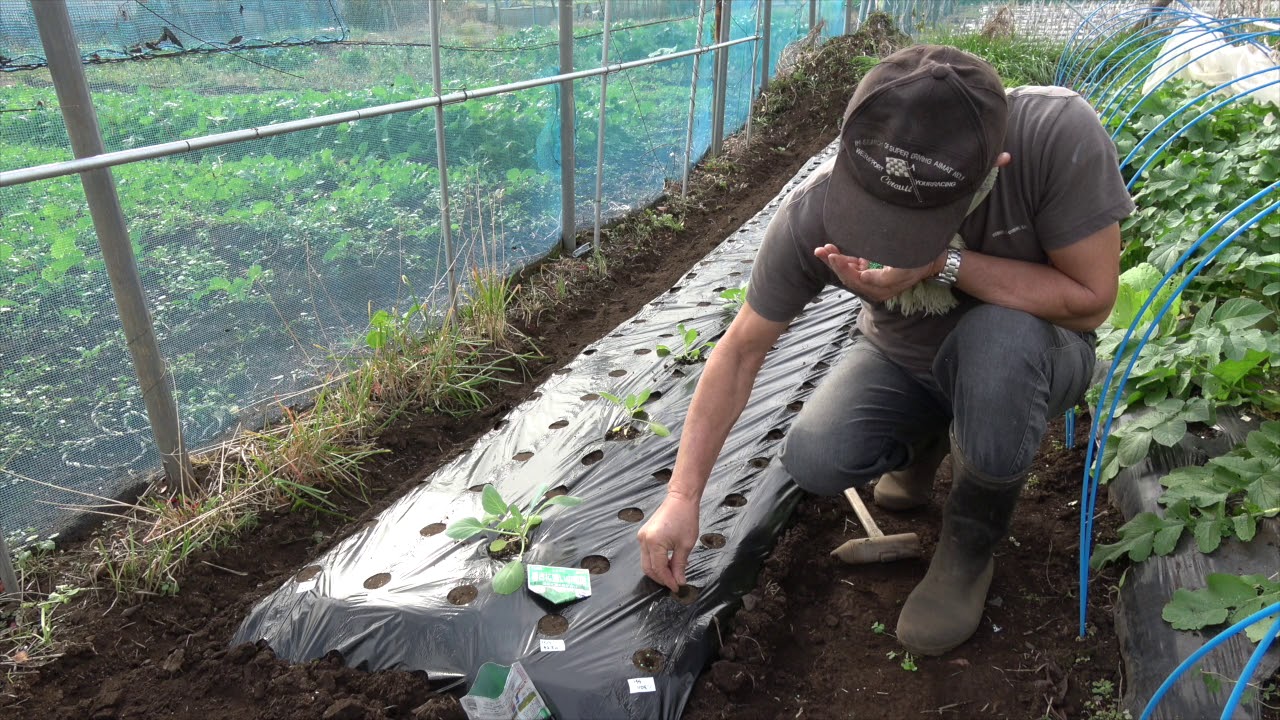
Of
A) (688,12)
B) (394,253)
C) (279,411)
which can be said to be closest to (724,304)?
(394,253)

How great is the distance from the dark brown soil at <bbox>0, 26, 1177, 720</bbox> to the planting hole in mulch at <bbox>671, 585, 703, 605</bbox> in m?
0.09

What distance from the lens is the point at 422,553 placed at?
1881mm

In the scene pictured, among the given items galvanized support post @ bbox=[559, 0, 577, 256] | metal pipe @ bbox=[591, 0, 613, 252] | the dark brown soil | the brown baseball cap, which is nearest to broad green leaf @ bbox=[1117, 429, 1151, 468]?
the dark brown soil

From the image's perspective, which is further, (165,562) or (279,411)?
(279,411)

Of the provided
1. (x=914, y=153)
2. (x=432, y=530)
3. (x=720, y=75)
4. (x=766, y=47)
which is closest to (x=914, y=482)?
(x=914, y=153)

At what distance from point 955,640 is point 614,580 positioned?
70cm

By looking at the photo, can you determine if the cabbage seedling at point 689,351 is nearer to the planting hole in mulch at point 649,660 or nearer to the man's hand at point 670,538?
the man's hand at point 670,538

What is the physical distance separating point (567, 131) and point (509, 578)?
9.68ft

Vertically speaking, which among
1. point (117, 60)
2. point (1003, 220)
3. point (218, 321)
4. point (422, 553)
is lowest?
point (422, 553)

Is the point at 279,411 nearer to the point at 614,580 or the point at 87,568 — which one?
the point at 87,568

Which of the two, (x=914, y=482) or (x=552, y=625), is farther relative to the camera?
(x=914, y=482)

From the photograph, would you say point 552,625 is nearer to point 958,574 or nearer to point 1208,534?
point 958,574

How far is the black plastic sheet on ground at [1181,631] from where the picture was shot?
1331 mm

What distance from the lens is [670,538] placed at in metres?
1.58
